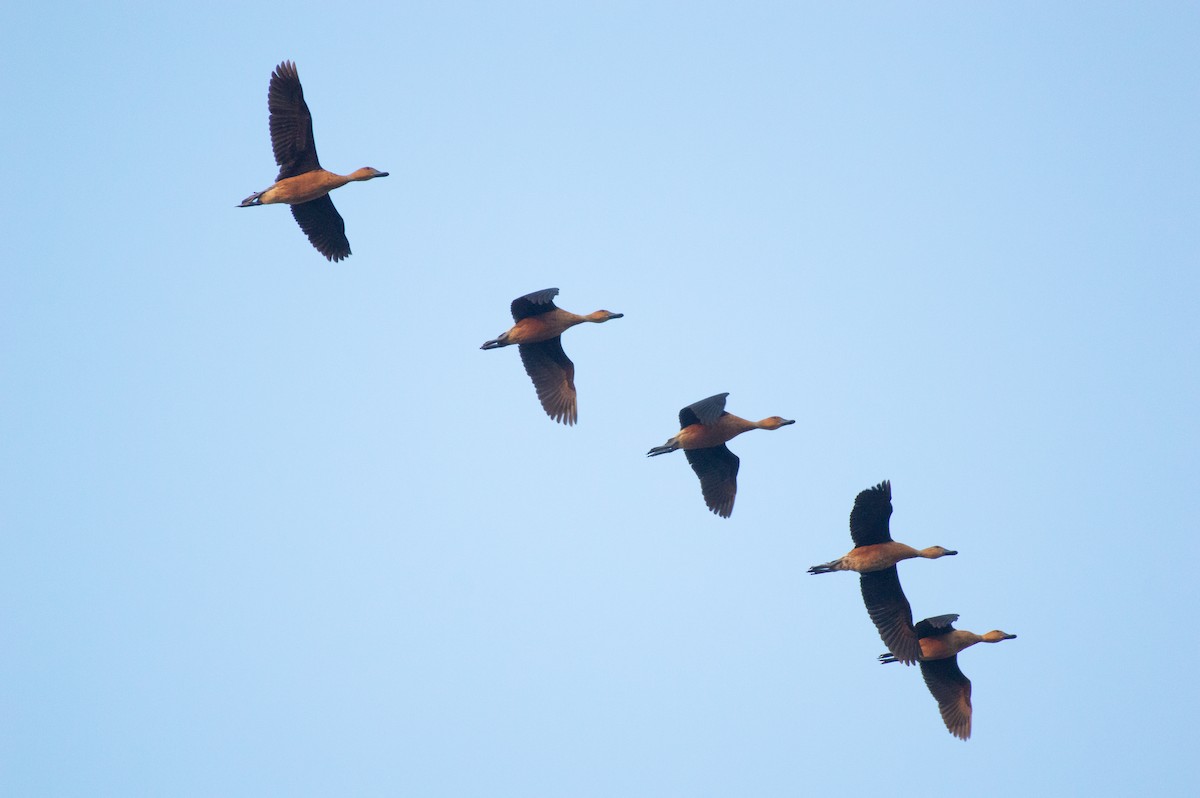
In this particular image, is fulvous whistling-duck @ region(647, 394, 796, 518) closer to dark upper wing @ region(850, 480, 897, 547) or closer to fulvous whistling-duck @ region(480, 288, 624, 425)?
fulvous whistling-duck @ region(480, 288, 624, 425)

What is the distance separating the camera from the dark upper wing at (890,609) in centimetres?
2336

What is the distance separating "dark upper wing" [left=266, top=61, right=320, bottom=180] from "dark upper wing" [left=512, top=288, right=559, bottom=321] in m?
4.16

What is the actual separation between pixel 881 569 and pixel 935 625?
1523 mm

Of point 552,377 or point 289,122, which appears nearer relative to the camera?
point 289,122

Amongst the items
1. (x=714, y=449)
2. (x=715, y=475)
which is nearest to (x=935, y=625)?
(x=715, y=475)

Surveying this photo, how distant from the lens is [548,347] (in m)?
26.1

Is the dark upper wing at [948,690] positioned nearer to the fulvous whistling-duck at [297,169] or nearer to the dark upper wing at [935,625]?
the dark upper wing at [935,625]

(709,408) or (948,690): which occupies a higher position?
(709,408)

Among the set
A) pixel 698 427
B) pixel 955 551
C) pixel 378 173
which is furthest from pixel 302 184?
pixel 955 551

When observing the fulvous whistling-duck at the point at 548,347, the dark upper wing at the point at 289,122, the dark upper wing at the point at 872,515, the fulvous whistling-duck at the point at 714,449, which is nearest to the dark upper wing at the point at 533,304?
the fulvous whistling-duck at the point at 548,347

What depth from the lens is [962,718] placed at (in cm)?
2480

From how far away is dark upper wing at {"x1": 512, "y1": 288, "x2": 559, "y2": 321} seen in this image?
80.3 feet

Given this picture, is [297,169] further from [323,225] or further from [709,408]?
[709,408]

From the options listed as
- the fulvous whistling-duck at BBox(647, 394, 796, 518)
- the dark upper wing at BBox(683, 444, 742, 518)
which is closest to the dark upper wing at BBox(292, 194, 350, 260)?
the fulvous whistling-duck at BBox(647, 394, 796, 518)
